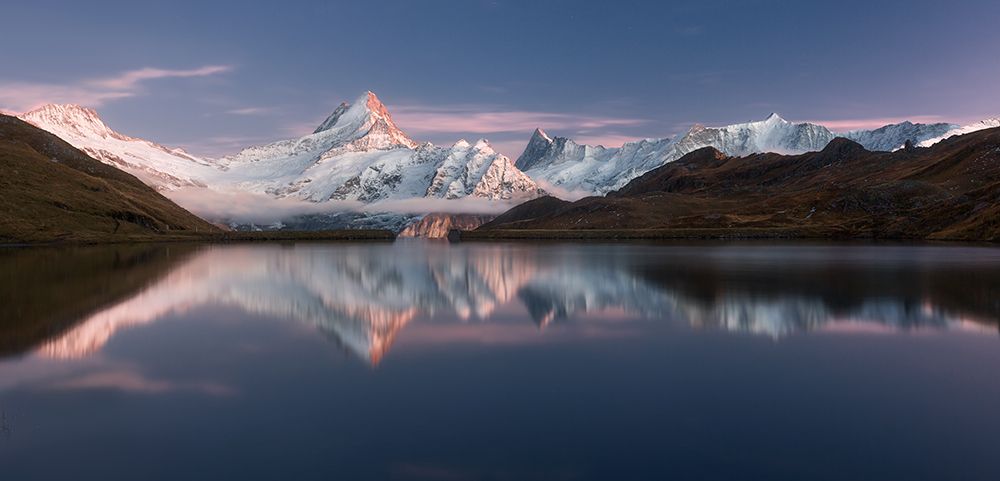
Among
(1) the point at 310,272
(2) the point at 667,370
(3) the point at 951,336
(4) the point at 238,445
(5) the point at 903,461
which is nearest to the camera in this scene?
(5) the point at 903,461

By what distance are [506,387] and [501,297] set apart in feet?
115

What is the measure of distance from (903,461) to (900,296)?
45406 mm

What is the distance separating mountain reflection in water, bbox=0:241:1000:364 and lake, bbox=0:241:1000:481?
53cm

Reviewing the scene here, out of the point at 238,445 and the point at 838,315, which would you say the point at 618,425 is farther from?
the point at 838,315

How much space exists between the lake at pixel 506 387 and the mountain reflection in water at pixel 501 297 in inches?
20.8

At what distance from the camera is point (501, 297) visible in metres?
63.9

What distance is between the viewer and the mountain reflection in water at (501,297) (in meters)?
44.9

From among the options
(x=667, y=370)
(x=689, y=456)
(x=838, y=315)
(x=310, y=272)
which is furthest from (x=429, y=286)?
(x=689, y=456)

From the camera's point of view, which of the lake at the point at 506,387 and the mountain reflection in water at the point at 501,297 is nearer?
the lake at the point at 506,387

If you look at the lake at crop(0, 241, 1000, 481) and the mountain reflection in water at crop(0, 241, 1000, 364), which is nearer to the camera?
the lake at crop(0, 241, 1000, 481)

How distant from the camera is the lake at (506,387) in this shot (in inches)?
804

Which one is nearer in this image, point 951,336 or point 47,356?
point 47,356

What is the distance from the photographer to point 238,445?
21.9 m

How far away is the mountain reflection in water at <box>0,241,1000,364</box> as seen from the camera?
A: 44938 millimetres
